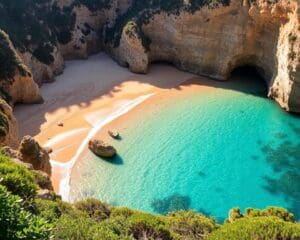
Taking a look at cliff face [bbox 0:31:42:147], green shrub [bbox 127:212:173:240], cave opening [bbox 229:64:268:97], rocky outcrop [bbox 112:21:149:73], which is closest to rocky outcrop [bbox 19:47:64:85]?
cliff face [bbox 0:31:42:147]

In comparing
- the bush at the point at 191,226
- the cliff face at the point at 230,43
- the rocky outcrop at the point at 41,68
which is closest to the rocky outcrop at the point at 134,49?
the cliff face at the point at 230,43

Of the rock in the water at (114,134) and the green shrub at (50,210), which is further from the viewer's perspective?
the rock in the water at (114,134)

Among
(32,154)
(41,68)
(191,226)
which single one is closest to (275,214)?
(191,226)

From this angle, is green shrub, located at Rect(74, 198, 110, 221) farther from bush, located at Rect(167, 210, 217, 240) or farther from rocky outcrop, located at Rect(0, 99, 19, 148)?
rocky outcrop, located at Rect(0, 99, 19, 148)

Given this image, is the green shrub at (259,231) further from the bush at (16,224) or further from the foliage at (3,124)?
the foliage at (3,124)

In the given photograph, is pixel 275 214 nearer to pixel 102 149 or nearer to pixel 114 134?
pixel 102 149

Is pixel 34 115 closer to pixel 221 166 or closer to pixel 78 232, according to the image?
pixel 221 166

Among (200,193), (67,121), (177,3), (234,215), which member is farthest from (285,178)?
(177,3)
